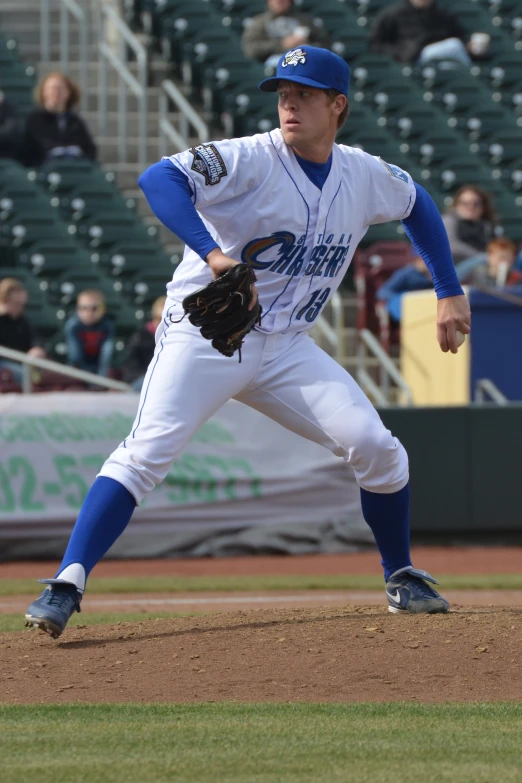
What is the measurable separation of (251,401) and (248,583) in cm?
361

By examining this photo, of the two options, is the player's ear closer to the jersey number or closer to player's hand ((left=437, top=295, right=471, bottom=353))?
the jersey number

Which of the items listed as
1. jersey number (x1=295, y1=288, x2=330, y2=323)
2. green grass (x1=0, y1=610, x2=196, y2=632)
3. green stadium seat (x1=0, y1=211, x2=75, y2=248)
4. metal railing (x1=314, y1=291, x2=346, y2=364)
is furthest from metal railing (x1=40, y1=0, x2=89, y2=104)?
jersey number (x1=295, y1=288, x2=330, y2=323)

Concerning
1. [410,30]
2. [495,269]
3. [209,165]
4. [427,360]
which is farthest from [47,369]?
[410,30]

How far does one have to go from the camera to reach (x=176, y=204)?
442 cm

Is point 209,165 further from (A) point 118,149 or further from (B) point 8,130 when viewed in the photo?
(A) point 118,149

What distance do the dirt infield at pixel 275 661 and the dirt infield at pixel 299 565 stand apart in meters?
4.14

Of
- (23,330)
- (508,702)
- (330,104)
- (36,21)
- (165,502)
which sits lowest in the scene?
(165,502)

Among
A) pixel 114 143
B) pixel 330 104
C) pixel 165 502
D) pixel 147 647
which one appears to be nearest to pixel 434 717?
pixel 147 647

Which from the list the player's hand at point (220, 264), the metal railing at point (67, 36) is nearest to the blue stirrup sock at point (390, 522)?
the player's hand at point (220, 264)

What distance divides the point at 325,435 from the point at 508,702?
1.21 m

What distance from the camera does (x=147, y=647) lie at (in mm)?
4566

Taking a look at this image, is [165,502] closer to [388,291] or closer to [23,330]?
[23,330]

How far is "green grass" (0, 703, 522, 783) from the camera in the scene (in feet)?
10.4

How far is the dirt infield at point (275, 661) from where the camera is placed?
13.6ft
